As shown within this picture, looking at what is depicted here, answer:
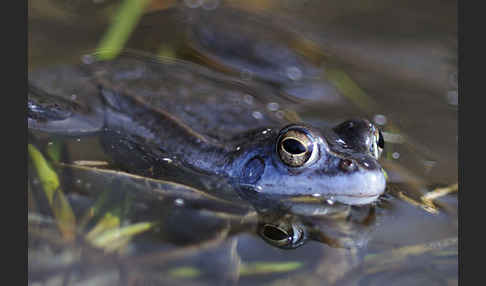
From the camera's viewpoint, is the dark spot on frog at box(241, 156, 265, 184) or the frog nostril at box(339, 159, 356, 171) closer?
the frog nostril at box(339, 159, 356, 171)

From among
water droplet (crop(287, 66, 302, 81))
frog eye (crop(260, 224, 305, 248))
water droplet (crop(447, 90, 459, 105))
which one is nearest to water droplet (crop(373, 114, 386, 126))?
water droplet (crop(447, 90, 459, 105))

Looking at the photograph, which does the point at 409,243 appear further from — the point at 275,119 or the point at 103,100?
the point at 103,100

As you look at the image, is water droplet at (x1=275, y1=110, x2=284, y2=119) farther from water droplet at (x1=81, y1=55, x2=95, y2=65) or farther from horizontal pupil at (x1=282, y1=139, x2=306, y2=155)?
water droplet at (x1=81, y1=55, x2=95, y2=65)

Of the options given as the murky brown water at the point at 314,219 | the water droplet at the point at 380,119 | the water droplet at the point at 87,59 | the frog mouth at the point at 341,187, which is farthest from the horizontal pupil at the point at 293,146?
the water droplet at the point at 87,59

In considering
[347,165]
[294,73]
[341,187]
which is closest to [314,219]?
[341,187]

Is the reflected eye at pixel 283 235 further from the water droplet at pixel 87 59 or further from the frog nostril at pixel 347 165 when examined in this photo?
A: the water droplet at pixel 87 59

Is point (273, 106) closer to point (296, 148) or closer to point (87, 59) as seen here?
point (296, 148)
